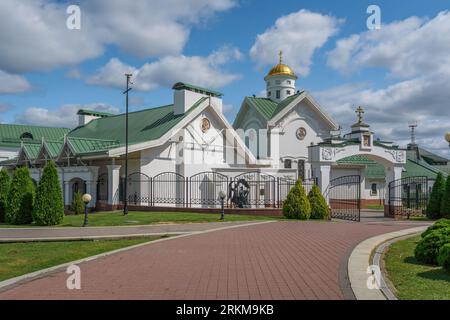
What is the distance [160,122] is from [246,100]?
1405cm

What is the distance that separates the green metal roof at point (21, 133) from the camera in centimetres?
4595

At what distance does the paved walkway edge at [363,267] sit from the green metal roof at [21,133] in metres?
42.3

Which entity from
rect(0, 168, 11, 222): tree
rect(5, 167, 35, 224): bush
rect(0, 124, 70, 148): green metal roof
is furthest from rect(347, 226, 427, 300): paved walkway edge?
rect(0, 124, 70, 148): green metal roof

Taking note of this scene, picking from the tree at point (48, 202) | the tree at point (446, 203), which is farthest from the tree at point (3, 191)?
the tree at point (446, 203)

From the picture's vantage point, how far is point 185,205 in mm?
26438

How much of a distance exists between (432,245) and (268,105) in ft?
109

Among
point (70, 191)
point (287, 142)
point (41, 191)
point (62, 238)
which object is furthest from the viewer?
point (287, 142)

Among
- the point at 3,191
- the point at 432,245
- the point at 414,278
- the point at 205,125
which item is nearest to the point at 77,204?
the point at 3,191

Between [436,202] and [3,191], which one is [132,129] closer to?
[3,191]

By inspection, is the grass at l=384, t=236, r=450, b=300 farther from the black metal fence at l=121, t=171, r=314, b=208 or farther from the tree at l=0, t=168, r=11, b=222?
the tree at l=0, t=168, r=11, b=222

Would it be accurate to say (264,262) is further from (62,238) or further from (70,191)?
(70,191)

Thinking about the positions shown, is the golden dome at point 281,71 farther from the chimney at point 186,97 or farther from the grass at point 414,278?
the grass at point 414,278

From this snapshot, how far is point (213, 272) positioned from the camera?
802cm
